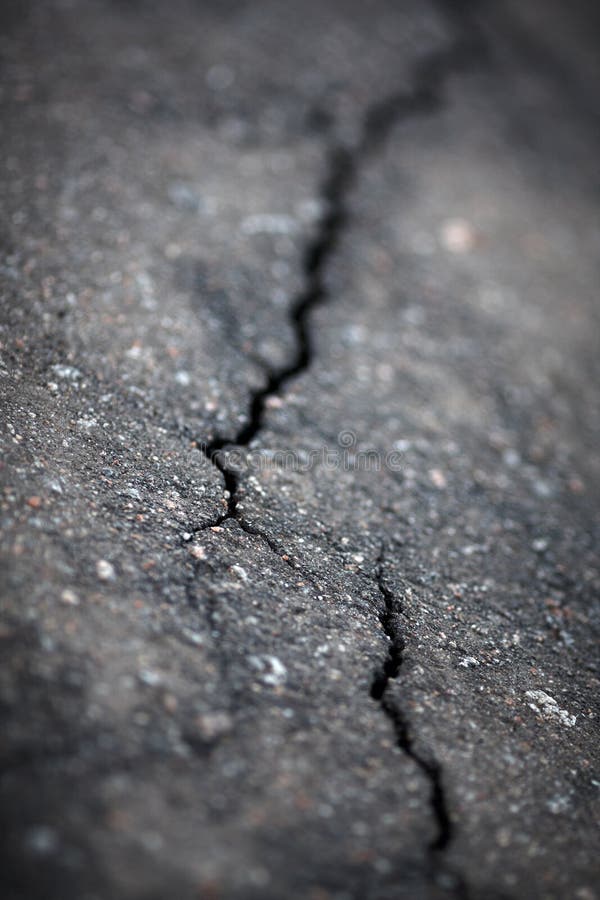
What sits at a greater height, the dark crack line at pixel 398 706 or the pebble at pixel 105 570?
the dark crack line at pixel 398 706

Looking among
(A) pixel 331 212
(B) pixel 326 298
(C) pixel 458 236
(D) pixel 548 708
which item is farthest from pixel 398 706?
(C) pixel 458 236

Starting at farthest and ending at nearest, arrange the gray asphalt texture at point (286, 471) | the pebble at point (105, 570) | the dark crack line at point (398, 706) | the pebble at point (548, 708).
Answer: the pebble at point (548, 708) → the pebble at point (105, 570) → the dark crack line at point (398, 706) → the gray asphalt texture at point (286, 471)

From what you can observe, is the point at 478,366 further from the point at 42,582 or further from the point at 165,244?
the point at 42,582

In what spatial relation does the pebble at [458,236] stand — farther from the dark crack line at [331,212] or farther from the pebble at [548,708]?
the pebble at [548,708]

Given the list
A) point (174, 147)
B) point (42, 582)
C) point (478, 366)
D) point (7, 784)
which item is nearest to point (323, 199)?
point (174, 147)

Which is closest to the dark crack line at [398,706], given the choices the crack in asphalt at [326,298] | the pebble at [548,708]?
the crack in asphalt at [326,298]

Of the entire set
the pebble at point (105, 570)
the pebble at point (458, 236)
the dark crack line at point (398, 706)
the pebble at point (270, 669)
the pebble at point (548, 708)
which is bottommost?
the pebble at point (105, 570)

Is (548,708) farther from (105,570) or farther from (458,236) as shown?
(458,236)
